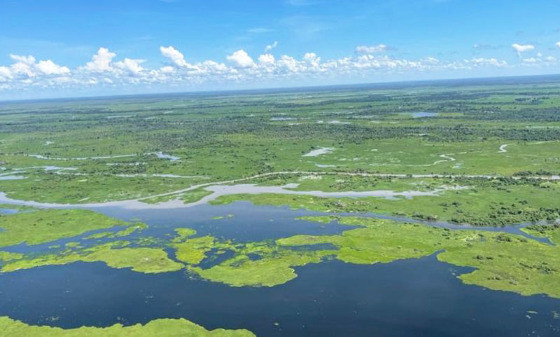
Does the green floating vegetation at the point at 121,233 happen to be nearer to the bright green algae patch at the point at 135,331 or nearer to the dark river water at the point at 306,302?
the dark river water at the point at 306,302

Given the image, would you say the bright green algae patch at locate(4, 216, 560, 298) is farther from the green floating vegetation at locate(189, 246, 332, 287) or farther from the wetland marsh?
the wetland marsh

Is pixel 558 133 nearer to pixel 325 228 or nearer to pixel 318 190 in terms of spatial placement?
pixel 318 190

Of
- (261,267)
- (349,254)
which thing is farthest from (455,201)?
(261,267)

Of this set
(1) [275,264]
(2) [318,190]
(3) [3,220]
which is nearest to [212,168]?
(2) [318,190]

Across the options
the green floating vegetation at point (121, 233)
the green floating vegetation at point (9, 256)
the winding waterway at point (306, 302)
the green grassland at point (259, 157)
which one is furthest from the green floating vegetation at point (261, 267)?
the green grassland at point (259, 157)

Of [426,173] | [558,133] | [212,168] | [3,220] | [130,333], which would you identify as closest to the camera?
[130,333]

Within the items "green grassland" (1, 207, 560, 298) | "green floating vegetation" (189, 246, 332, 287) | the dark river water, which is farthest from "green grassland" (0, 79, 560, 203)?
the dark river water
